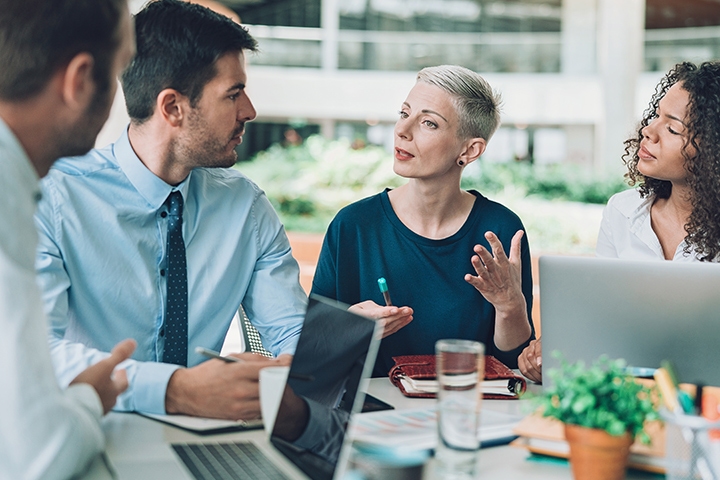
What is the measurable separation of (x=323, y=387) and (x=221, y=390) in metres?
0.28

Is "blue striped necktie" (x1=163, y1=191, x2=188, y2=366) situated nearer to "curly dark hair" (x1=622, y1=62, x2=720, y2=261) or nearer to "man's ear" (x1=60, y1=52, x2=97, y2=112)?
"man's ear" (x1=60, y1=52, x2=97, y2=112)

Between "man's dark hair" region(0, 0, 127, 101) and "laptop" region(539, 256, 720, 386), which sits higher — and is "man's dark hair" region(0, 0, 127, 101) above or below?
above

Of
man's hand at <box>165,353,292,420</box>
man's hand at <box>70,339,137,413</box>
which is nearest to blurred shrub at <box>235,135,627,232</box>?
man's hand at <box>165,353,292,420</box>

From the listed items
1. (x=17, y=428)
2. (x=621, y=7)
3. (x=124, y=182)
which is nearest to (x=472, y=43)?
(x=621, y=7)

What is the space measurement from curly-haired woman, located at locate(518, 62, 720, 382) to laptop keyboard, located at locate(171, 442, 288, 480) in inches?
60.9

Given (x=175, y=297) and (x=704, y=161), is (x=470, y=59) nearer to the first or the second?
(x=704, y=161)

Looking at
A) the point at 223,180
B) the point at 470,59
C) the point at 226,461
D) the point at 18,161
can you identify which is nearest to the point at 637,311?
the point at 226,461

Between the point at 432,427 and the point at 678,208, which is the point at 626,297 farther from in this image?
the point at 678,208

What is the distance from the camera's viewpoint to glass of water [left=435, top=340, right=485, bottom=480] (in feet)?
3.45

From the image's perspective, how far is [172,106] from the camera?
1.76 metres

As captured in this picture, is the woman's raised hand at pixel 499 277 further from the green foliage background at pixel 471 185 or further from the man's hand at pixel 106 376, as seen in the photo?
the green foliage background at pixel 471 185

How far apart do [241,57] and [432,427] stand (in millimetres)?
1066

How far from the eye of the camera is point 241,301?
1.95 m

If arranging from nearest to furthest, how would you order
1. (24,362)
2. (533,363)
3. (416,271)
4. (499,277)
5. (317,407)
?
(24,362)
(317,407)
(533,363)
(499,277)
(416,271)
